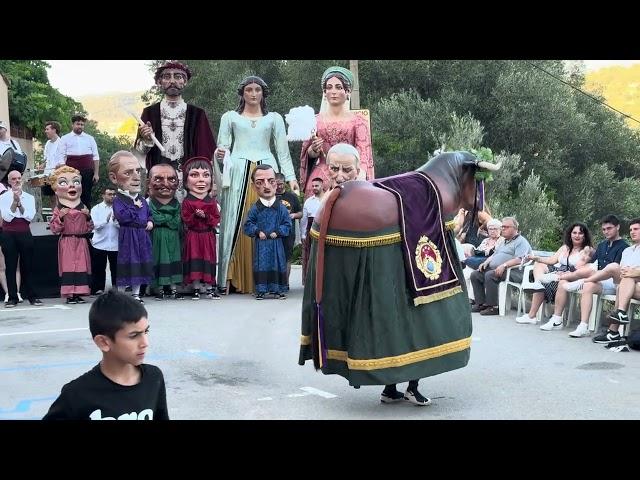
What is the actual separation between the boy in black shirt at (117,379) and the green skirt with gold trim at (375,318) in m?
2.29

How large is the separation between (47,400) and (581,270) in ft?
17.2


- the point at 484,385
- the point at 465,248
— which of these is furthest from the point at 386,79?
the point at 484,385

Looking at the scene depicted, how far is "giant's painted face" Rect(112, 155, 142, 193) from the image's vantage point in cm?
995

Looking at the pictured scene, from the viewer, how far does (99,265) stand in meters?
10.6

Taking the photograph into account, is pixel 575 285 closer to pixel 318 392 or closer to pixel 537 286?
pixel 537 286

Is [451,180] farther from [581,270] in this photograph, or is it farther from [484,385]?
[581,270]

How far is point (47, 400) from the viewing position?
5.83m

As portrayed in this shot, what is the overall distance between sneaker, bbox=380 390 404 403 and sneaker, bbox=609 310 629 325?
9.43ft

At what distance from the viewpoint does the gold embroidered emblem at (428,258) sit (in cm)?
545

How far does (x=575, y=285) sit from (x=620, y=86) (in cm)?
2257

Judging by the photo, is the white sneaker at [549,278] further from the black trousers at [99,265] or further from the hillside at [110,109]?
the hillside at [110,109]

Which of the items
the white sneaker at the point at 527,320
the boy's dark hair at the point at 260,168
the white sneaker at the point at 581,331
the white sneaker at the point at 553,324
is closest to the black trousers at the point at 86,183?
the boy's dark hair at the point at 260,168

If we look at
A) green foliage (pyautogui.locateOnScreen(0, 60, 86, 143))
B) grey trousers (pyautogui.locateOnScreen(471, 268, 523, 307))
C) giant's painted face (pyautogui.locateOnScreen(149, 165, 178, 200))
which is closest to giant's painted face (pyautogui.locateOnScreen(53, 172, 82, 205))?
giant's painted face (pyautogui.locateOnScreen(149, 165, 178, 200))

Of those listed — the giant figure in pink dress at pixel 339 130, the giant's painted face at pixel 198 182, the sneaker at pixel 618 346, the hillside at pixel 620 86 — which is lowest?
the sneaker at pixel 618 346
